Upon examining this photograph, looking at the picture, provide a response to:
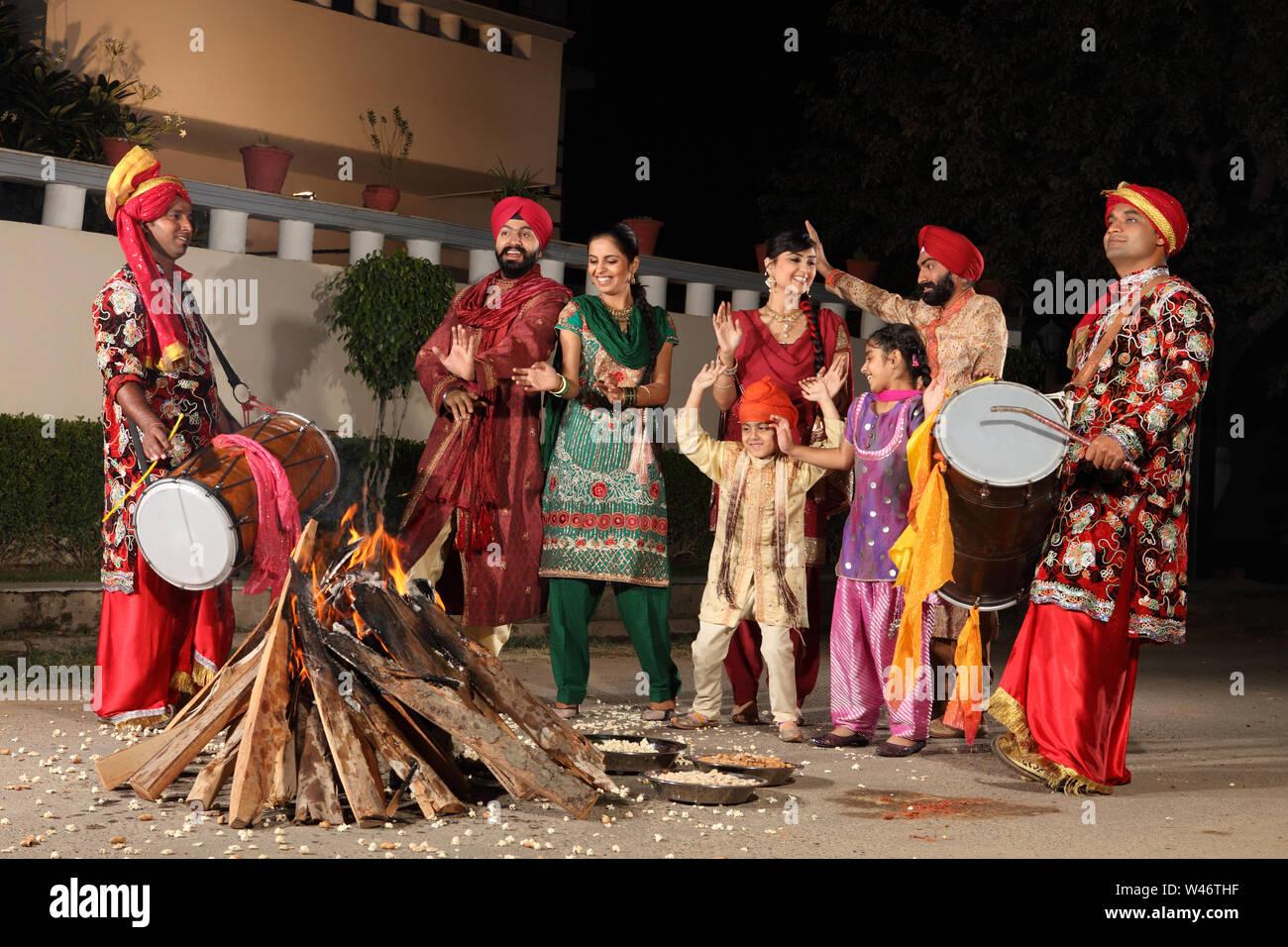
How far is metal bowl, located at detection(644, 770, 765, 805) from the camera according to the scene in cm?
479

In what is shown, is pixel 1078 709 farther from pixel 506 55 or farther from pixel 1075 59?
pixel 506 55

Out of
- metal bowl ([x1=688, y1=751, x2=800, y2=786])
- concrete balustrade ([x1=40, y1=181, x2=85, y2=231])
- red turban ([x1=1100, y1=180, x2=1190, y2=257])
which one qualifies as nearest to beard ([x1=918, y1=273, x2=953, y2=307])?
red turban ([x1=1100, y1=180, x2=1190, y2=257])

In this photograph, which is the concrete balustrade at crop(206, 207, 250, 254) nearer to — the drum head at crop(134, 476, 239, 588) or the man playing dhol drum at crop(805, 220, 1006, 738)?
the drum head at crop(134, 476, 239, 588)

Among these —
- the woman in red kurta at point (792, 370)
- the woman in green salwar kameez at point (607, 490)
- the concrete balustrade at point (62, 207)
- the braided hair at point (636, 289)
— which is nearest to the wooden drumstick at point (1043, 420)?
the woman in red kurta at point (792, 370)

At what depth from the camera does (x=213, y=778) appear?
455 centimetres

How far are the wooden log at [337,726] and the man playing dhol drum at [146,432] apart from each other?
144 centimetres

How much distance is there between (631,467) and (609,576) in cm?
50

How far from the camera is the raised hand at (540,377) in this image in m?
6.30

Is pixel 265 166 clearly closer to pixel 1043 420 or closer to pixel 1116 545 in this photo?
pixel 1043 420

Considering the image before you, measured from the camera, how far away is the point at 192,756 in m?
4.71

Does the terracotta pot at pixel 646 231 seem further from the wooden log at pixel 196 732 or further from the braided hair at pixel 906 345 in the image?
the wooden log at pixel 196 732

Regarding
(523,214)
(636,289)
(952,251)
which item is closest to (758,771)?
(636,289)

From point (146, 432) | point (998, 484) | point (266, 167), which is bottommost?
point (998, 484)

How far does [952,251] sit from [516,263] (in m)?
1.98
